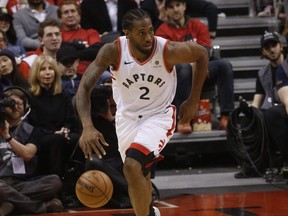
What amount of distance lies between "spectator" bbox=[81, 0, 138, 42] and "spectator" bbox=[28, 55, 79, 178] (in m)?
2.48

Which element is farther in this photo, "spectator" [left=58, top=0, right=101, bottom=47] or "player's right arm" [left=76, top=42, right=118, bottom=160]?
"spectator" [left=58, top=0, right=101, bottom=47]

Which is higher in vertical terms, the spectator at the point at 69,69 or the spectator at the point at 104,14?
the spectator at the point at 104,14

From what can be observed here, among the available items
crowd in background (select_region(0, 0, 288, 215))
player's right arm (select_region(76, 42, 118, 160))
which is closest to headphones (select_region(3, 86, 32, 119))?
crowd in background (select_region(0, 0, 288, 215))

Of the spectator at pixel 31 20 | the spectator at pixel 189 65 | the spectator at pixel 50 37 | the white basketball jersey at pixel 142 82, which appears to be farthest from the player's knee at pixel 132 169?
the spectator at pixel 31 20

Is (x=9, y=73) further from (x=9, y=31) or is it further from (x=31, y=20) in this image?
(x=31, y=20)

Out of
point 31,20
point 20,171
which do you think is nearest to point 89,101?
point 20,171

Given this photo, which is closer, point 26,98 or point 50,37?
point 26,98

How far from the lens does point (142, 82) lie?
667cm

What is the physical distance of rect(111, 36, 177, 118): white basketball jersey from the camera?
6664 mm

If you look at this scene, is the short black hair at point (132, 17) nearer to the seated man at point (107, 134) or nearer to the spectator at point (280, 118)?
the seated man at point (107, 134)

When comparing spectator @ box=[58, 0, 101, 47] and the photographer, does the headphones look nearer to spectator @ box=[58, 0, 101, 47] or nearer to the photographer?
the photographer

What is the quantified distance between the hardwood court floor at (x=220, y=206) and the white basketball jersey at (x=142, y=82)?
141 cm

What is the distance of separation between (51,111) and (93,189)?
150 cm

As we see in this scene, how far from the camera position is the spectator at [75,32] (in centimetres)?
1049
